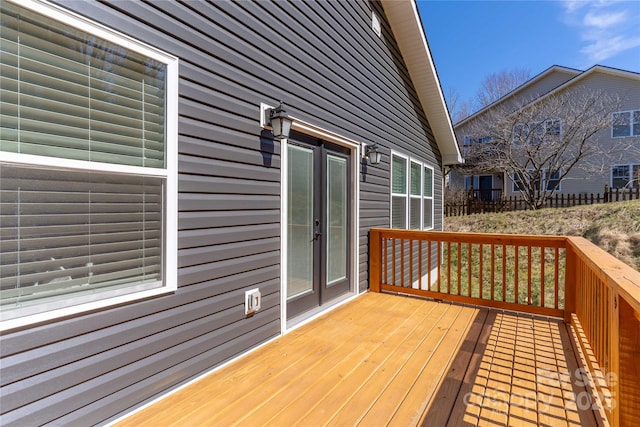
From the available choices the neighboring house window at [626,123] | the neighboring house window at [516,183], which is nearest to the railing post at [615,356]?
the neighboring house window at [516,183]

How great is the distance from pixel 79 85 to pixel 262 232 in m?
1.61

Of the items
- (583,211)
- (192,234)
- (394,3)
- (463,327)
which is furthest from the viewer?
(583,211)

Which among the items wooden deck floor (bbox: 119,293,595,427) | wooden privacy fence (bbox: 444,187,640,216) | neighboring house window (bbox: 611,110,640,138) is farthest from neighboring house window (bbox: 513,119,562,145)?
wooden deck floor (bbox: 119,293,595,427)

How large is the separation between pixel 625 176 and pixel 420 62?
12887mm

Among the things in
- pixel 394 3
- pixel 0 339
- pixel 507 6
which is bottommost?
pixel 0 339

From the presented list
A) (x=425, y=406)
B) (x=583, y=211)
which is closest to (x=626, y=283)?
(x=425, y=406)

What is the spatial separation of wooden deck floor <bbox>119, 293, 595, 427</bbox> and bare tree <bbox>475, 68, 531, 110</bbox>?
17821 mm

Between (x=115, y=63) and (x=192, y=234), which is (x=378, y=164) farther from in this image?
(x=115, y=63)

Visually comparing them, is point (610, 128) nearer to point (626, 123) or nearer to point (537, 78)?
point (626, 123)

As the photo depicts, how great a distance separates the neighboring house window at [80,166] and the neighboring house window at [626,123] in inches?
680

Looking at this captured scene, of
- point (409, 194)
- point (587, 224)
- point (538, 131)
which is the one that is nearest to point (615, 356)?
point (409, 194)

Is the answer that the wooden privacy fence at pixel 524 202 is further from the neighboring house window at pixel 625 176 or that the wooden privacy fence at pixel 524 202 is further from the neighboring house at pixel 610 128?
the neighboring house at pixel 610 128

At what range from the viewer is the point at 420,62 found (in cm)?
627

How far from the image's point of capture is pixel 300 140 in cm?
332
